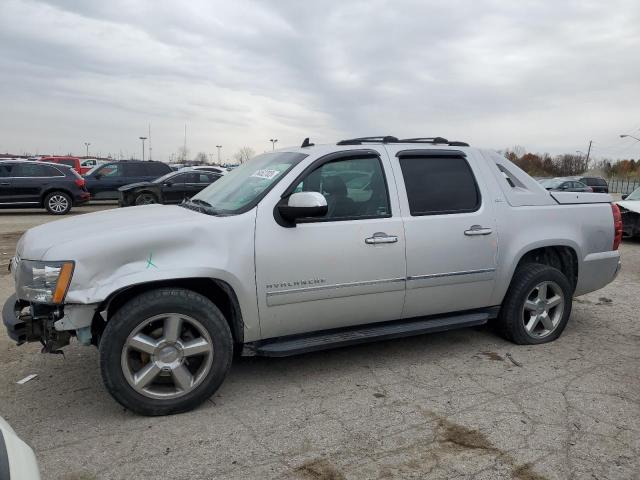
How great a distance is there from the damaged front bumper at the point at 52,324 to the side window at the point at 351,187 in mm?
1650

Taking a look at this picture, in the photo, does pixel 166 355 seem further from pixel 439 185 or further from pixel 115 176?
pixel 115 176

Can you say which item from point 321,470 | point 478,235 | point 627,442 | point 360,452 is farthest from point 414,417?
point 478,235

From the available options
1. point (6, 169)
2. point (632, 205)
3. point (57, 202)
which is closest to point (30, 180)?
point (6, 169)

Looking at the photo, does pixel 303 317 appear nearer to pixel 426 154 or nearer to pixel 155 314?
pixel 155 314

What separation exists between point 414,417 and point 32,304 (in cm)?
252

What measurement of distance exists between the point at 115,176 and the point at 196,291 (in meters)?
16.1

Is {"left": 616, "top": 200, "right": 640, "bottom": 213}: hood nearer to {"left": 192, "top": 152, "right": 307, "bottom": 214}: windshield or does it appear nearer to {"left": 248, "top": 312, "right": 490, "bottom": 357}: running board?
{"left": 248, "top": 312, "right": 490, "bottom": 357}: running board

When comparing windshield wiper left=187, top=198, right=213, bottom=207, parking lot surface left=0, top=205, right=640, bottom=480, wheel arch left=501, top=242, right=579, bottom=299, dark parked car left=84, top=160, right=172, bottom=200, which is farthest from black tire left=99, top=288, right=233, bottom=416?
A: dark parked car left=84, top=160, right=172, bottom=200

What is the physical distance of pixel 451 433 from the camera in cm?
305

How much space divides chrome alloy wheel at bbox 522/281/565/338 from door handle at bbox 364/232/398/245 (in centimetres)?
158

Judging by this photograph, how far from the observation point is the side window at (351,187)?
148 inches

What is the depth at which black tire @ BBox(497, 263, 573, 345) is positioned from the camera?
14.5 feet

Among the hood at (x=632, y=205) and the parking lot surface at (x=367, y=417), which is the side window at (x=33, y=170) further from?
the hood at (x=632, y=205)

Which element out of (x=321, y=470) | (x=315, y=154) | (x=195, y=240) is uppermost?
(x=315, y=154)
